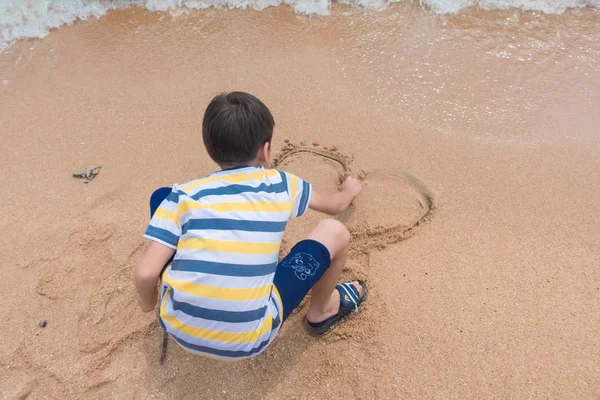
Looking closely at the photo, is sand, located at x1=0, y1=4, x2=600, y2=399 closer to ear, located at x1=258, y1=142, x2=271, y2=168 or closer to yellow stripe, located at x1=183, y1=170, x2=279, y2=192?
ear, located at x1=258, y1=142, x2=271, y2=168

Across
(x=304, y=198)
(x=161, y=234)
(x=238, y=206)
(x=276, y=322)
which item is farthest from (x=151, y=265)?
(x=304, y=198)

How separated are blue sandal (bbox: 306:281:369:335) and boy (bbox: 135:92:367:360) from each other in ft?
1.05

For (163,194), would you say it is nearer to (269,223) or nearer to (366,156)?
(269,223)

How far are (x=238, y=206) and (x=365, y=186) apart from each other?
1.18m

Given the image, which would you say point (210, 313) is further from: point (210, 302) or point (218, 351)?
point (218, 351)

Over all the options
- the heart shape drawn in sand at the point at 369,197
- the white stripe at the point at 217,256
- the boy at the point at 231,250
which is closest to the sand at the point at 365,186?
the heart shape drawn in sand at the point at 369,197

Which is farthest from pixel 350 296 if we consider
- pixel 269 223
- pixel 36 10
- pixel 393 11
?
pixel 36 10

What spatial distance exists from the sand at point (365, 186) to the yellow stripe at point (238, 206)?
0.72 metres

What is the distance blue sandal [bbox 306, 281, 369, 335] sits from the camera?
6.02 ft

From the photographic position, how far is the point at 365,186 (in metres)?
2.39

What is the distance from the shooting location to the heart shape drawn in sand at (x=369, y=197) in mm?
2189

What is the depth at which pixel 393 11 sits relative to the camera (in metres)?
3.70

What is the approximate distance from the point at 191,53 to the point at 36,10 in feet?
6.21

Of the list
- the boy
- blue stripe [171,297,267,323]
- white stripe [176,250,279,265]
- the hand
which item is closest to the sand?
the hand
